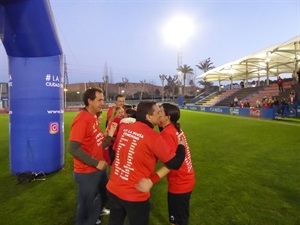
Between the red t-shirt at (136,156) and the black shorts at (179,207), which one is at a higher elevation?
the red t-shirt at (136,156)

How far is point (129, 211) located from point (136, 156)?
57 centimetres

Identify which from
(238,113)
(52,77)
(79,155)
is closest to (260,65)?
(238,113)

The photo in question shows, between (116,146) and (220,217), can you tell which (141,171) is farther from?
(220,217)

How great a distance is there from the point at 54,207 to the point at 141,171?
11.0ft

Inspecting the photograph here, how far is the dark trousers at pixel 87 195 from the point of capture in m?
3.81

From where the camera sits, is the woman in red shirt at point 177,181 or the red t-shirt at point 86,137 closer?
the woman in red shirt at point 177,181

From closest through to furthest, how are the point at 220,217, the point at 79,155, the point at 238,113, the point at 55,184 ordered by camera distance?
1. the point at 79,155
2. the point at 220,217
3. the point at 55,184
4. the point at 238,113

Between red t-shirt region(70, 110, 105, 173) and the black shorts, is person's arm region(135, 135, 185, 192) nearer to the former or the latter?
Result: the black shorts

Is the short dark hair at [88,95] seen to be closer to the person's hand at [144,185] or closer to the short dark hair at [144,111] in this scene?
the short dark hair at [144,111]

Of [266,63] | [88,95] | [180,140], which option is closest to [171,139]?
[180,140]

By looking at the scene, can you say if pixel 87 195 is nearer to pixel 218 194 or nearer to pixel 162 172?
pixel 162 172

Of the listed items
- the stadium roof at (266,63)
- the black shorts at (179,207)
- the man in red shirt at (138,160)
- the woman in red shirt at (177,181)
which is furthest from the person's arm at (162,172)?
the stadium roof at (266,63)

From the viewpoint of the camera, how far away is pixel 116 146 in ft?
10.0

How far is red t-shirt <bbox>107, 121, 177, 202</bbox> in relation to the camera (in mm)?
2752
